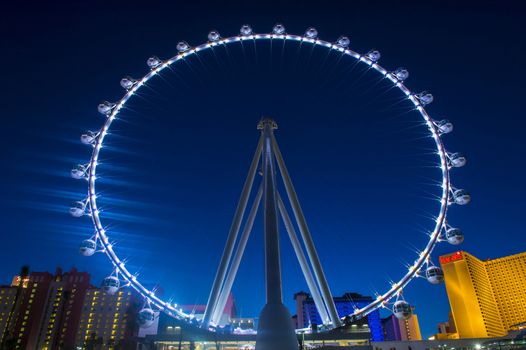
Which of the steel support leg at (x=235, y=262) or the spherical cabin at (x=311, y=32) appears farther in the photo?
the spherical cabin at (x=311, y=32)

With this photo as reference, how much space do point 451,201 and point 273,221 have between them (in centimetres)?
970

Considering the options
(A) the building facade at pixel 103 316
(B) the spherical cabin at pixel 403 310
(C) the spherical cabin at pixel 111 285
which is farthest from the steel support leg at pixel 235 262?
(A) the building facade at pixel 103 316

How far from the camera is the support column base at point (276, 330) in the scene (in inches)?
426

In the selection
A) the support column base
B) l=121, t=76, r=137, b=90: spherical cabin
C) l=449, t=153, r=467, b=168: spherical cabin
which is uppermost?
l=121, t=76, r=137, b=90: spherical cabin

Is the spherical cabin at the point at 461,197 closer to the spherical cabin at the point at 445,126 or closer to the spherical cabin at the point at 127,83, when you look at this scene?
the spherical cabin at the point at 445,126

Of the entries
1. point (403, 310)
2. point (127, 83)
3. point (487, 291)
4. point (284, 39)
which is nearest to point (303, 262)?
point (403, 310)

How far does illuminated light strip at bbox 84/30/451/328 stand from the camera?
17.3 metres

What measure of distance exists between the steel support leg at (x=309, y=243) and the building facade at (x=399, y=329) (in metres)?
119

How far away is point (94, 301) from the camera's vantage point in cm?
8725

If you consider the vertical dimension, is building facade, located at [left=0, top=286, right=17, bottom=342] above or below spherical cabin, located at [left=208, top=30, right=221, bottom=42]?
below

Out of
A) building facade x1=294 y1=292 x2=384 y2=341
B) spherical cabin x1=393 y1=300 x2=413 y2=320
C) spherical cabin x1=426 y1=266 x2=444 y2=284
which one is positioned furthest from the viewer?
building facade x1=294 y1=292 x2=384 y2=341

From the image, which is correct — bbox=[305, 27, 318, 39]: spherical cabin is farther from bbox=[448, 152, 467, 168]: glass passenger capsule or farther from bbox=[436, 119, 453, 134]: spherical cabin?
bbox=[448, 152, 467, 168]: glass passenger capsule

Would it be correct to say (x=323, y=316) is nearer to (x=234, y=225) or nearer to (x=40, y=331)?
(x=234, y=225)

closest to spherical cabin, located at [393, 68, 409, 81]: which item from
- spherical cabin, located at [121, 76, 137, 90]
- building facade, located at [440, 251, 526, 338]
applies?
spherical cabin, located at [121, 76, 137, 90]
